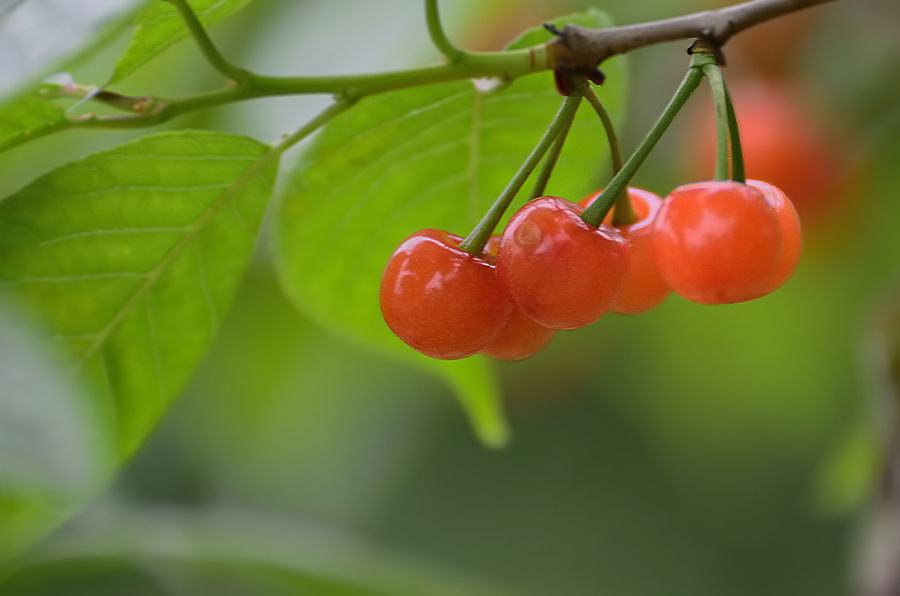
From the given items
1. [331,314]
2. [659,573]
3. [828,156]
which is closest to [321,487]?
[659,573]

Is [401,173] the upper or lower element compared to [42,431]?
upper

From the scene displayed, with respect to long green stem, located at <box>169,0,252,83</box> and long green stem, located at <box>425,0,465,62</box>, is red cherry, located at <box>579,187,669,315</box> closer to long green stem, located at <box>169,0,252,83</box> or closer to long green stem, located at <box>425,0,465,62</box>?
long green stem, located at <box>425,0,465,62</box>

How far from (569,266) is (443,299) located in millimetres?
126

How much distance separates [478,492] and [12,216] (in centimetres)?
425

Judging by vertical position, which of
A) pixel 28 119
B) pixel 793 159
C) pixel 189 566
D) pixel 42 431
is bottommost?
pixel 189 566

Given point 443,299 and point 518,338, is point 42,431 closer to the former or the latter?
point 443,299

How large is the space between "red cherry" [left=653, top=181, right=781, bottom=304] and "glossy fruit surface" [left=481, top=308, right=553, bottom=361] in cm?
17

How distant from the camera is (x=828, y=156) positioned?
142 inches

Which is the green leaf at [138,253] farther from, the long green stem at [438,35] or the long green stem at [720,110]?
the long green stem at [720,110]

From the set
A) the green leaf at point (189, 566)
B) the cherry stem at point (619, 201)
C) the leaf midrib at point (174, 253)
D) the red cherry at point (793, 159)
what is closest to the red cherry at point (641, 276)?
the cherry stem at point (619, 201)

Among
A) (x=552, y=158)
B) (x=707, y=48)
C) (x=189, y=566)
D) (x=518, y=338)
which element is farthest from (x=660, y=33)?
(x=189, y=566)

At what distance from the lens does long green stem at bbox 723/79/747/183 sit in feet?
3.84

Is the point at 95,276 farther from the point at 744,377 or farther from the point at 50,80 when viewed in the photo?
the point at 744,377

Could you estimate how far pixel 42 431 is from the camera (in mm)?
874
